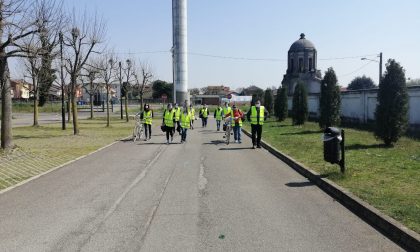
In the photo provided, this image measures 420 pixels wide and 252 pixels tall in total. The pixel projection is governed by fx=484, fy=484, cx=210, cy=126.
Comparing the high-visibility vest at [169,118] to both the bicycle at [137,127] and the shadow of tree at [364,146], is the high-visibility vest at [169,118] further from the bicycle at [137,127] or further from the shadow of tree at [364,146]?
the shadow of tree at [364,146]

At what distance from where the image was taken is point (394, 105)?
629 inches

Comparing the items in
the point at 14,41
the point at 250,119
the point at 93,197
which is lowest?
the point at 93,197

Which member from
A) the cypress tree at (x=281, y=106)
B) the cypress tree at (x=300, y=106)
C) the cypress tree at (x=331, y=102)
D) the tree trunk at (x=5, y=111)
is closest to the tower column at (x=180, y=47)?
the cypress tree at (x=281, y=106)

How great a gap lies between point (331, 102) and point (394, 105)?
7.94 m

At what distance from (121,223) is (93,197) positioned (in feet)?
7.14

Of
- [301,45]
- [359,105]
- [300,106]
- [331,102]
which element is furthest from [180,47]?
[331,102]

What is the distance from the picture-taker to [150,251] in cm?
555

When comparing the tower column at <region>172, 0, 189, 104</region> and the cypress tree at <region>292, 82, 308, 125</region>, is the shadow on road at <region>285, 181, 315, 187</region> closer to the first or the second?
the cypress tree at <region>292, 82, 308, 125</region>

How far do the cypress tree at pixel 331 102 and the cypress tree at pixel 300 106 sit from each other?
6796 millimetres

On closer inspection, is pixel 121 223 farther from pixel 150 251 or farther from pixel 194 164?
pixel 194 164

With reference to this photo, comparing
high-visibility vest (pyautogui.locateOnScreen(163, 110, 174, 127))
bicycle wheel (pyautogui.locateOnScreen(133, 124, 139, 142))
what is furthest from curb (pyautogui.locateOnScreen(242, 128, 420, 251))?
bicycle wheel (pyautogui.locateOnScreen(133, 124, 139, 142))

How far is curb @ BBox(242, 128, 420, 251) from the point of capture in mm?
5656

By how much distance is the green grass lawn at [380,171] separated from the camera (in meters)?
7.18

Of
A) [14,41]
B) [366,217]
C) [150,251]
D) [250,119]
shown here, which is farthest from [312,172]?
[14,41]
